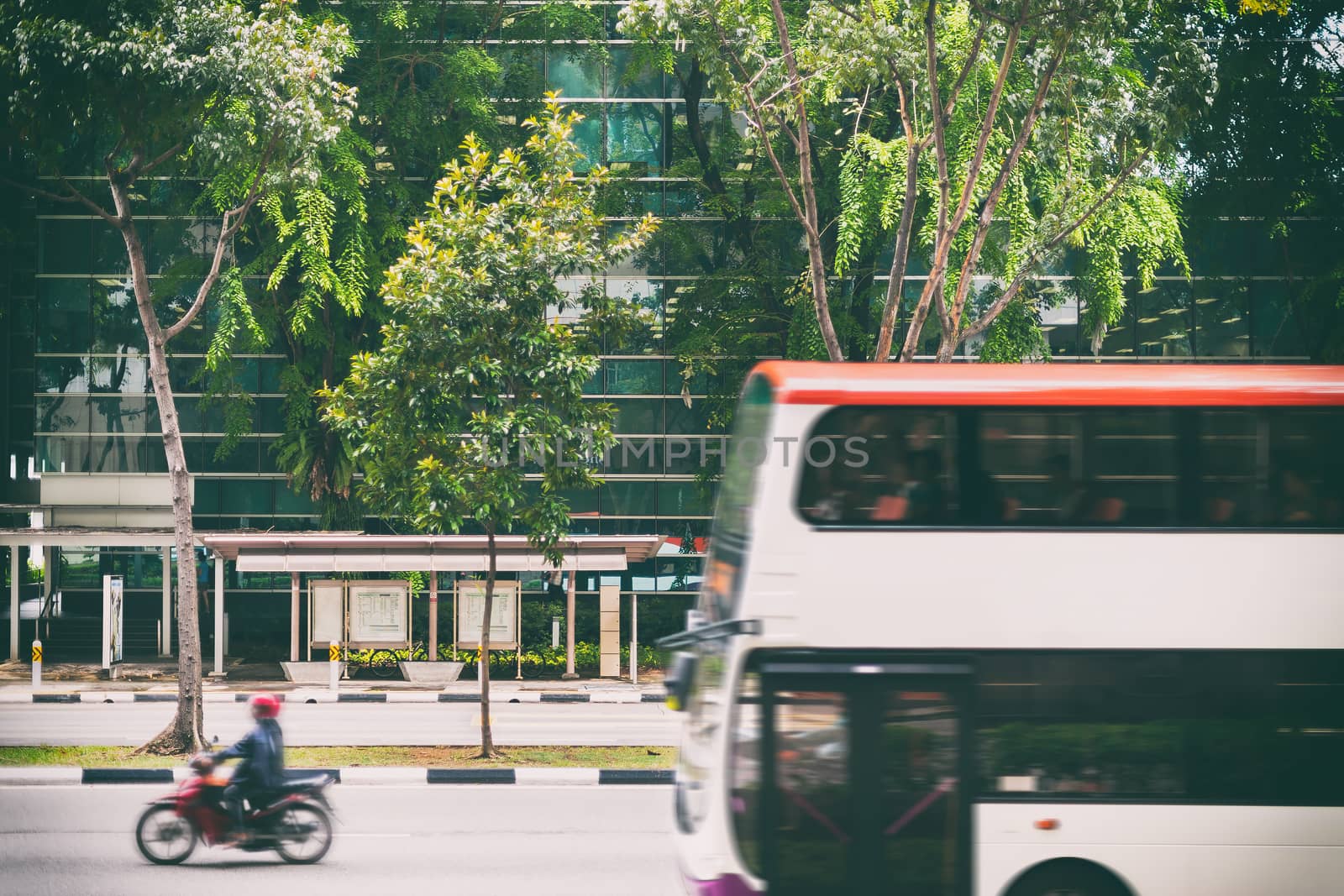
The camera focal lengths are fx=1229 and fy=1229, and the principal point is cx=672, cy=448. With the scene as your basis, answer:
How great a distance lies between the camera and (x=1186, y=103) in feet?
47.1

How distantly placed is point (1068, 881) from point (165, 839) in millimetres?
6613

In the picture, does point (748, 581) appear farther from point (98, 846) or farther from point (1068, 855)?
point (98, 846)

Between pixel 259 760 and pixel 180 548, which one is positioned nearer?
pixel 259 760

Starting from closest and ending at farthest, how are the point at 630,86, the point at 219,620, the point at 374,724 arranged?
the point at 374,724 < the point at 219,620 < the point at 630,86

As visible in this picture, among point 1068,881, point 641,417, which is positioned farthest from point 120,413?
point 1068,881

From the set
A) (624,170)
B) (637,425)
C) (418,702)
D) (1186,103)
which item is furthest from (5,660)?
(1186,103)

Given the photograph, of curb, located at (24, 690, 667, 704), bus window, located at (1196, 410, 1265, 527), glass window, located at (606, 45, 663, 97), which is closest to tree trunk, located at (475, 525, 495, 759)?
curb, located at (24, 690, 667, 704)

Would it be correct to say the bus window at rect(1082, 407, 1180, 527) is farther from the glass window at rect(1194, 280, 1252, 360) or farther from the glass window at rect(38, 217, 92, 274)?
the glass window at rect(38, 217, 92, 274)

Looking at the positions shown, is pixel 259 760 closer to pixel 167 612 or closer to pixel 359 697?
pixel 359 697

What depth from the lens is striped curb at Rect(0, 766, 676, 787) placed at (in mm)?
13258

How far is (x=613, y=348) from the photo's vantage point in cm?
2780

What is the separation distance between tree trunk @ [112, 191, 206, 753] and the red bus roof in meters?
10.7

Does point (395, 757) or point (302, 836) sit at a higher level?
point (302, 836)

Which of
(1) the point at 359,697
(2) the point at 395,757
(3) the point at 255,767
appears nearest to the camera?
(3) the point at 255,767
